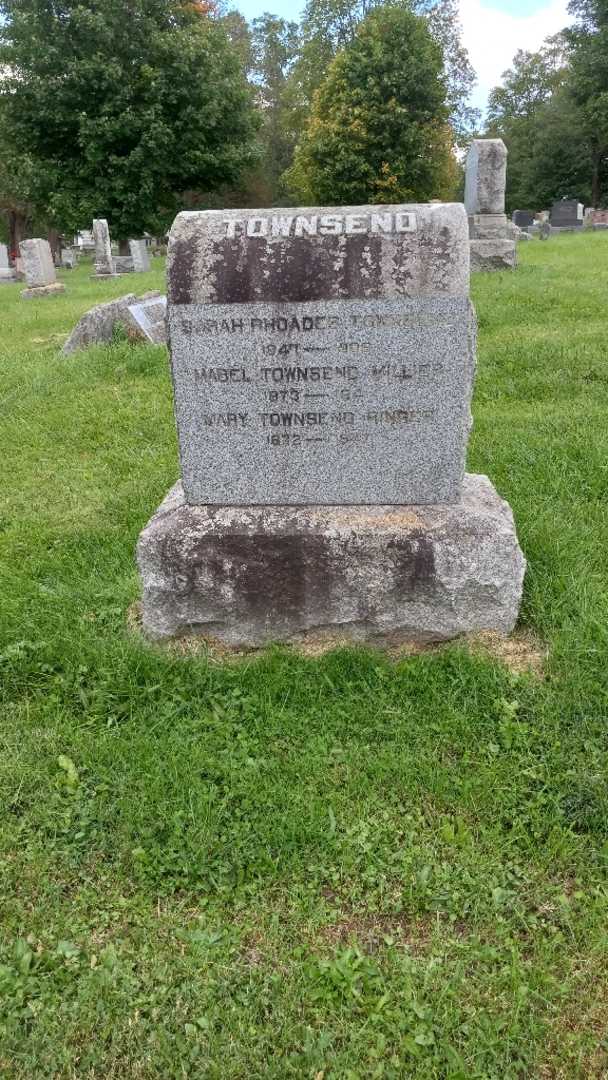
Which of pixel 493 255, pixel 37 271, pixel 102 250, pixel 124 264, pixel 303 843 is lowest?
pixel 303 843

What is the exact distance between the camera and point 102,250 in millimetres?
21281

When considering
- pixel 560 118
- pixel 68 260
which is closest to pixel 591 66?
pixel 560 118

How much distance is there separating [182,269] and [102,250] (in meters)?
20.3

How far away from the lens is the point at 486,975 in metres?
2.01

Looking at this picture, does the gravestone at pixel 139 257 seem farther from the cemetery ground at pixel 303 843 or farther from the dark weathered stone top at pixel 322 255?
the dark weathered stone top at pixel 322 255

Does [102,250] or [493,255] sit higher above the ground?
[102,250]

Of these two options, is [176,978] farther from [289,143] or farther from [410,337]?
[289,143]

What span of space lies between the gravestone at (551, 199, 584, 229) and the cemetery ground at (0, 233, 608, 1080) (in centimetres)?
2860

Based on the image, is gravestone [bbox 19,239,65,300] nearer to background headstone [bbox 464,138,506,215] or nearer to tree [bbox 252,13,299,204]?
background headstone [bbox 464,138,506,215]

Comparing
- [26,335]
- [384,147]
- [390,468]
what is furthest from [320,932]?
[384,147]

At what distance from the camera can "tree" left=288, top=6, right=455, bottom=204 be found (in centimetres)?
2620

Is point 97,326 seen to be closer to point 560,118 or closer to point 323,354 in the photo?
point 323,354

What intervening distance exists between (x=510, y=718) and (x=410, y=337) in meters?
1.53

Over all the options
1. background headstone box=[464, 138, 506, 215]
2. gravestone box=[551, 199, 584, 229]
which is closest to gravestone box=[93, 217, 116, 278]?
background headstone box=[464, 138, 506, 215]
